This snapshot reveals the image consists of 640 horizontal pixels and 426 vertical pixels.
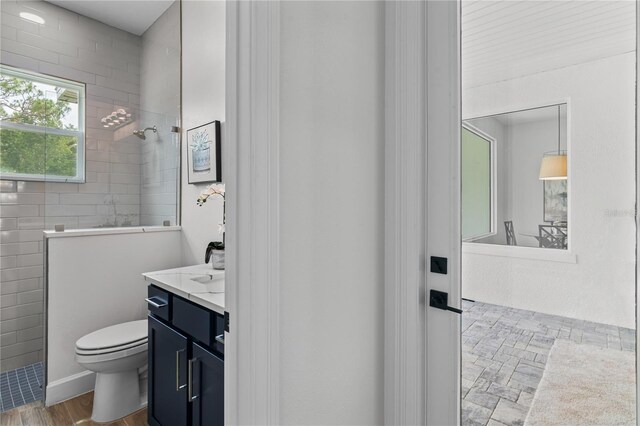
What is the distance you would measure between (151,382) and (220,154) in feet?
4.62

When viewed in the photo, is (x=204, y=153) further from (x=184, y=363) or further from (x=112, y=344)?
(x=184, y=363)

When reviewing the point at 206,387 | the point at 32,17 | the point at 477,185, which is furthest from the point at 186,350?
the point at 32,17

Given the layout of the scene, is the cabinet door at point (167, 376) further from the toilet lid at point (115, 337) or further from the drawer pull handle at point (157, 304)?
the toilet lid at point (115, 337)

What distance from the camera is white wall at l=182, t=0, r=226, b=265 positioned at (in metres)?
2.34

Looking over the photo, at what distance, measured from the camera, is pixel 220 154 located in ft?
7.61

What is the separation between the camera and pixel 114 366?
192 centimetres

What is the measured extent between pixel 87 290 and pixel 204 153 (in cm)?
122

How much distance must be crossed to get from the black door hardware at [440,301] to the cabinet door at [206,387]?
2.65 feet

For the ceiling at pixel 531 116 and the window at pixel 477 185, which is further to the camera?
the window at pixel 477 185

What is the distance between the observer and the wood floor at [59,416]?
1.97 metres

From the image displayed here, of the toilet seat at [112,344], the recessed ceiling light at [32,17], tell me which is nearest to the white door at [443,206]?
the toilet seat at [112,344]

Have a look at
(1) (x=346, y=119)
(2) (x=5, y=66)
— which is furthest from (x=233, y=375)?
(2) (x=5, y=66)

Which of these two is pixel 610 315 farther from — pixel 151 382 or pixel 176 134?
pixel 176 134

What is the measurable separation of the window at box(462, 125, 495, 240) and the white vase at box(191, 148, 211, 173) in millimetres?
1786
